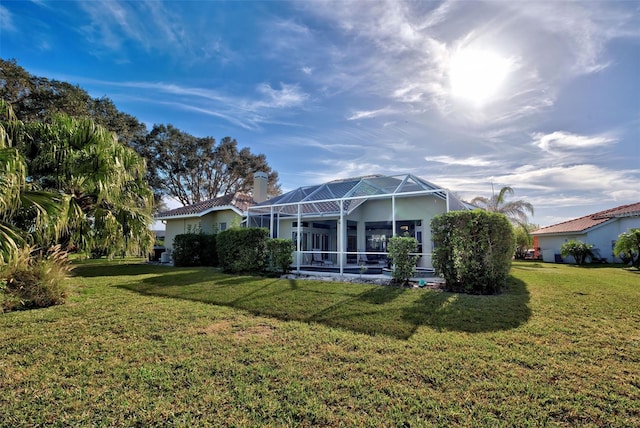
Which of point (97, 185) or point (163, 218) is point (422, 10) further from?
point (163, 218)

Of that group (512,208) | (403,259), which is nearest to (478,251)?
(403,259)

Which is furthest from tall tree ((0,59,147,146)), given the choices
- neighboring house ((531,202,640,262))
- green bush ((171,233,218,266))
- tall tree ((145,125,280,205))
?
neighboring house ((531,202,640,262))

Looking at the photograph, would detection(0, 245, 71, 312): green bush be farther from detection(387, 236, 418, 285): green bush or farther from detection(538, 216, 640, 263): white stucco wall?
detection(538, 216, 640, 263): white stucco wall

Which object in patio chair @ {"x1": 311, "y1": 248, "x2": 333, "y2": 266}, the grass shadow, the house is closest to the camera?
the grass shadow

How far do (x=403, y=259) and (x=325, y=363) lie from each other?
704cm

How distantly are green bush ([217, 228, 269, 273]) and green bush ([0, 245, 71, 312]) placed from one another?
21.8 feet

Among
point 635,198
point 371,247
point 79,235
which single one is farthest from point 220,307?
point 635,198

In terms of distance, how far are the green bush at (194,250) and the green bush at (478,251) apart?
547 inches

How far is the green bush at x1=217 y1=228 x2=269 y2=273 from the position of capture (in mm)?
13930

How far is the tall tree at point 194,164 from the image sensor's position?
33938 millimetres

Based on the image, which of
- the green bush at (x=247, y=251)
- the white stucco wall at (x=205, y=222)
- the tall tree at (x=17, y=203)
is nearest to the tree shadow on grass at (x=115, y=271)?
the green bush at (x=247, y=251)

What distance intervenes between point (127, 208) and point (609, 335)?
11.5m

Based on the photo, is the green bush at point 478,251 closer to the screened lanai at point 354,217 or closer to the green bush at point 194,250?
the screened lanai at point 354,217

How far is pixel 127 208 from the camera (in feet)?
27.8
